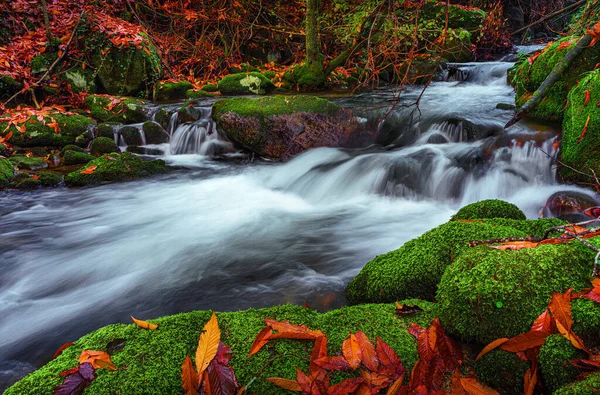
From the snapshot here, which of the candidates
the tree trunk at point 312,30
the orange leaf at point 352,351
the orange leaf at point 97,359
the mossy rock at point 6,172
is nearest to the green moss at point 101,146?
the mossy rock at point 6,172

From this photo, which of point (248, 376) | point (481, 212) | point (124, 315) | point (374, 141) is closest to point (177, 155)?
point (374, 141)

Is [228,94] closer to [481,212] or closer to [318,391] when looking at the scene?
[481,212]

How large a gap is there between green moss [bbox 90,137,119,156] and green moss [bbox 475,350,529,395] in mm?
7636

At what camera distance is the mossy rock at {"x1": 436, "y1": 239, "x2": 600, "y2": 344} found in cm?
177

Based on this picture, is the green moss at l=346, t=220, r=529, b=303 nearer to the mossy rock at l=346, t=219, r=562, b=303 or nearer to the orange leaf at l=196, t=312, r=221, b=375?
the mossy rock at l=346, t=219, r=562, b=303

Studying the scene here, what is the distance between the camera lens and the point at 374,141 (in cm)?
774

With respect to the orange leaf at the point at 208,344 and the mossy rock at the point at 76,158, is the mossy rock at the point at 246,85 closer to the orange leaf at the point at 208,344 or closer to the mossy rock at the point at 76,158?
the mossy rock at the point at 76,158

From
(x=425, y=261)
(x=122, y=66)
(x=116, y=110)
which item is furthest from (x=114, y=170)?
(x=425, y=261)

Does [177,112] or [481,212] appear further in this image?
[177,112]

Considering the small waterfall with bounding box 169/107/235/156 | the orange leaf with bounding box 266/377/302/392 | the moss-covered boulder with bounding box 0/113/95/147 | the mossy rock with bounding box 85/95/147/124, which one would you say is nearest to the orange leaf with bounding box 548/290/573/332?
the orange leaf with bounding box 266/377/302/392

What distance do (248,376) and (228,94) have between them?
10373 mm

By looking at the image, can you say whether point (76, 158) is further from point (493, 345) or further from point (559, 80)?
point (559, 80)

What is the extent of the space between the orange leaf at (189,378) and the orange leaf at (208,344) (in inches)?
1.1

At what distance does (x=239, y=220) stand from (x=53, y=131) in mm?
5065
